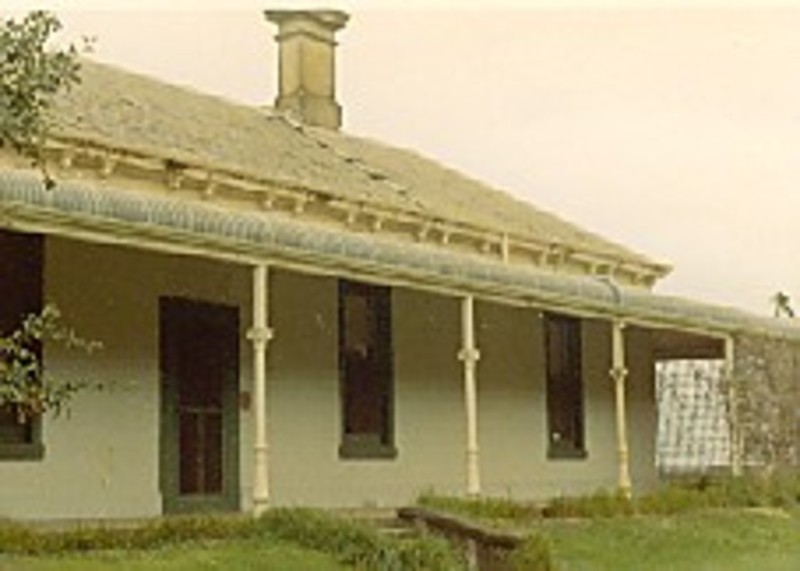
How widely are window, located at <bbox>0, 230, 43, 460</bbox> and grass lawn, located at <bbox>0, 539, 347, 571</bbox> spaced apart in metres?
2.80

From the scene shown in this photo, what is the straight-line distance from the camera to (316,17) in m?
27.5

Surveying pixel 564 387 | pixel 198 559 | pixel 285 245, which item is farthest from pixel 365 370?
pixel 198 559

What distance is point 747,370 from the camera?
26.1 meters

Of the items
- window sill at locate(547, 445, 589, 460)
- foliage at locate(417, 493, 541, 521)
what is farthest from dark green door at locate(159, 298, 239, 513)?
window sill at locate(547, 445, 589, 460)

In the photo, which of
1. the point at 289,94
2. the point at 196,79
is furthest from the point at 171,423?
the point at 196,79

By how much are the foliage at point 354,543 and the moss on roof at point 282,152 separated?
5.12 m

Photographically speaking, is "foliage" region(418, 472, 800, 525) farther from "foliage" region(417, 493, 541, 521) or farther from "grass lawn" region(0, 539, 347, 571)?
"grass lawn" region(0, 539, 347, 571)

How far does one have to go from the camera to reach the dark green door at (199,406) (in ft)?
59.2

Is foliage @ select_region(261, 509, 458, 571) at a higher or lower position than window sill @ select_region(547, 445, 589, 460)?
lower

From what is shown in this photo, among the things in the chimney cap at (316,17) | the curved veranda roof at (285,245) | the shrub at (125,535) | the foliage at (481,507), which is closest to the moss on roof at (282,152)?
the curved veranda roof at (285,245)

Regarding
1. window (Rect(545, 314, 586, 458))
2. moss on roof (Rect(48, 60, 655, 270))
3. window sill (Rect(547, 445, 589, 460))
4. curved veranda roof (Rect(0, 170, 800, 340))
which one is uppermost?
moss on roof (Rect(48, 60, 655, 270))

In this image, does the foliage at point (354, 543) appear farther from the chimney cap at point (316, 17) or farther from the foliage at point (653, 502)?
the chimney cap at point (316, 17)

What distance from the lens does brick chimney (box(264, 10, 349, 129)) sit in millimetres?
27344

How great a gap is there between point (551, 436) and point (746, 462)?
3.31 metres
